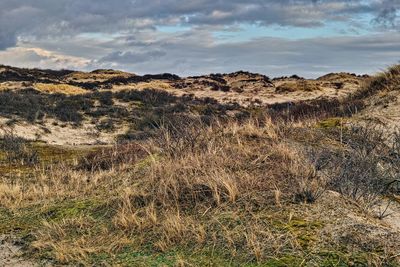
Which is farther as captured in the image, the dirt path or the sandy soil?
the sandy soil

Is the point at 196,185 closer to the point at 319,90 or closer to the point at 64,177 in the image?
the point at 64,177

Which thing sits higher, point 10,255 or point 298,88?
point 298,88

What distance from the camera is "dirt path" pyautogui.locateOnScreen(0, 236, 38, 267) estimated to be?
Answer: 204 inches

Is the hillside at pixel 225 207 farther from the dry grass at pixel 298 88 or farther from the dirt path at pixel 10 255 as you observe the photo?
the dry grass at pixel 298 88

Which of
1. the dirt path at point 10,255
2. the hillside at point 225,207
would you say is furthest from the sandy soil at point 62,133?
the dirt path at point 10,255

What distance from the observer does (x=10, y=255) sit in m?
5.41

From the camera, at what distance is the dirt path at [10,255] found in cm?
518

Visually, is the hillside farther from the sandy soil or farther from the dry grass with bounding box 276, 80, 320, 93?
the dry grass with bounding box 276, 80, 320, 93

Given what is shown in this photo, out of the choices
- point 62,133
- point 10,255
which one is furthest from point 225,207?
point 62,133

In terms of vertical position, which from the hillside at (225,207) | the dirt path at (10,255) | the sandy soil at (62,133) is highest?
the hillside at (225,207)

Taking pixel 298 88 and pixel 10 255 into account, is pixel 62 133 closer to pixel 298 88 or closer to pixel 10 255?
pixel 10 255

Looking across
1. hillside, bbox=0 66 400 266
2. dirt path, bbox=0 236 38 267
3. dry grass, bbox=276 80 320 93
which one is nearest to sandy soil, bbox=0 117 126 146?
hillside, bbox=0 66 400 266

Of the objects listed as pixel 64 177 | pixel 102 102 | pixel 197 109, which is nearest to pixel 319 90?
pixel 197 109

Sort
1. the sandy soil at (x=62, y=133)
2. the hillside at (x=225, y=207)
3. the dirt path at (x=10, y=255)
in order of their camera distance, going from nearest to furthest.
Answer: the hillside at (x=225, y=207) → the dirt path at (x=10, y=255) → the sandy soil at (x=62, y=133)
